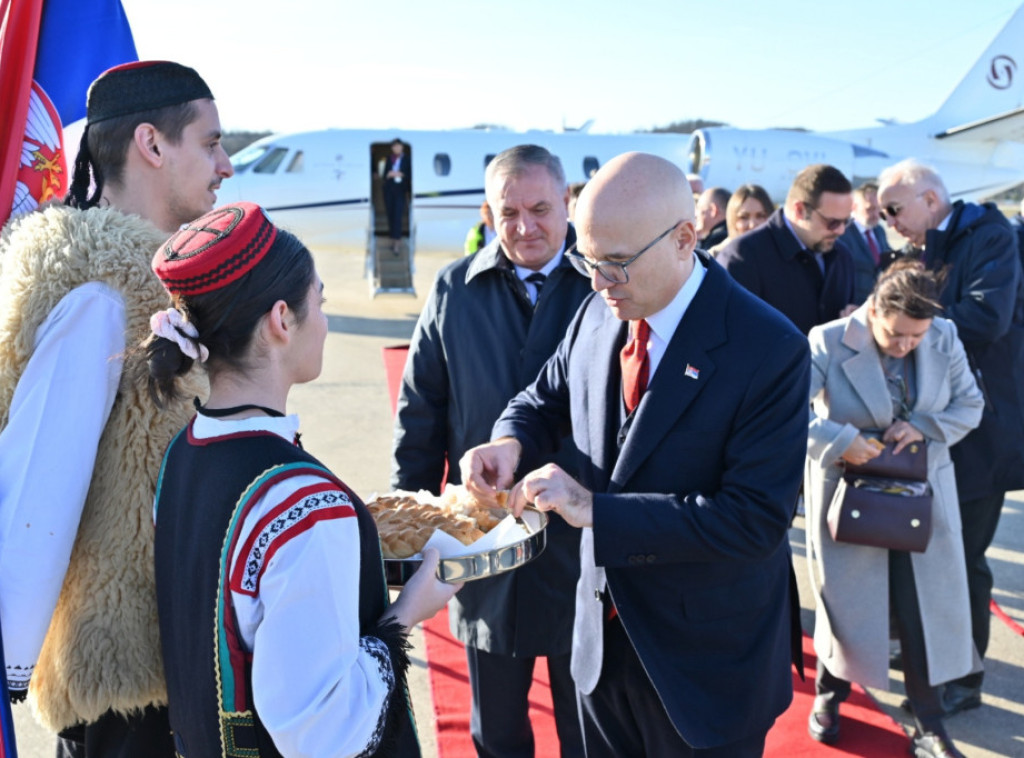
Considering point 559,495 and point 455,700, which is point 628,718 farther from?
point 455,700

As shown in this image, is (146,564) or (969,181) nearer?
(146,564)

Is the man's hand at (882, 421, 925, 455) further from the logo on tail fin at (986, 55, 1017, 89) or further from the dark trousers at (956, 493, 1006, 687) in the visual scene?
the logo on tail fin at (986, 55, 1017, 89)

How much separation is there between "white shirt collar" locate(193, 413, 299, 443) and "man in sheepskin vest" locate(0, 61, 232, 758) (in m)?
0.22

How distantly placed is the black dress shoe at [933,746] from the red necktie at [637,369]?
7.45ft

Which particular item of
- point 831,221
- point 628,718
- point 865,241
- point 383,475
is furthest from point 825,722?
point 865,241

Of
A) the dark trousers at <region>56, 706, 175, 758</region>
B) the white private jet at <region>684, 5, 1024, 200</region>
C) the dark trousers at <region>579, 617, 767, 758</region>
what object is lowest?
the dark trousers at <region>579, 617, 767, 758</region>

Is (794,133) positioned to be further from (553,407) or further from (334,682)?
(334,682)

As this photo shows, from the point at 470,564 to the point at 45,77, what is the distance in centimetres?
177

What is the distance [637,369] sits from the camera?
2141 mm

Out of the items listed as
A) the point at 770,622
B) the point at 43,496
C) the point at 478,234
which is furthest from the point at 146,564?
the point at 478,234

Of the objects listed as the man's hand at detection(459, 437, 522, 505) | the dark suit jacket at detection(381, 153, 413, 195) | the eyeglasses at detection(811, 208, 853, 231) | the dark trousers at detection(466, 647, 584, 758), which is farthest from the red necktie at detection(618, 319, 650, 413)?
the dark suit jacket at detection(381, 153, 413, 195)

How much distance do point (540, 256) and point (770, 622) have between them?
4.77ft

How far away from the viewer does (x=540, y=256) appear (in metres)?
2.99

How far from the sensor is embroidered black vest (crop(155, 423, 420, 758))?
4.65ft
